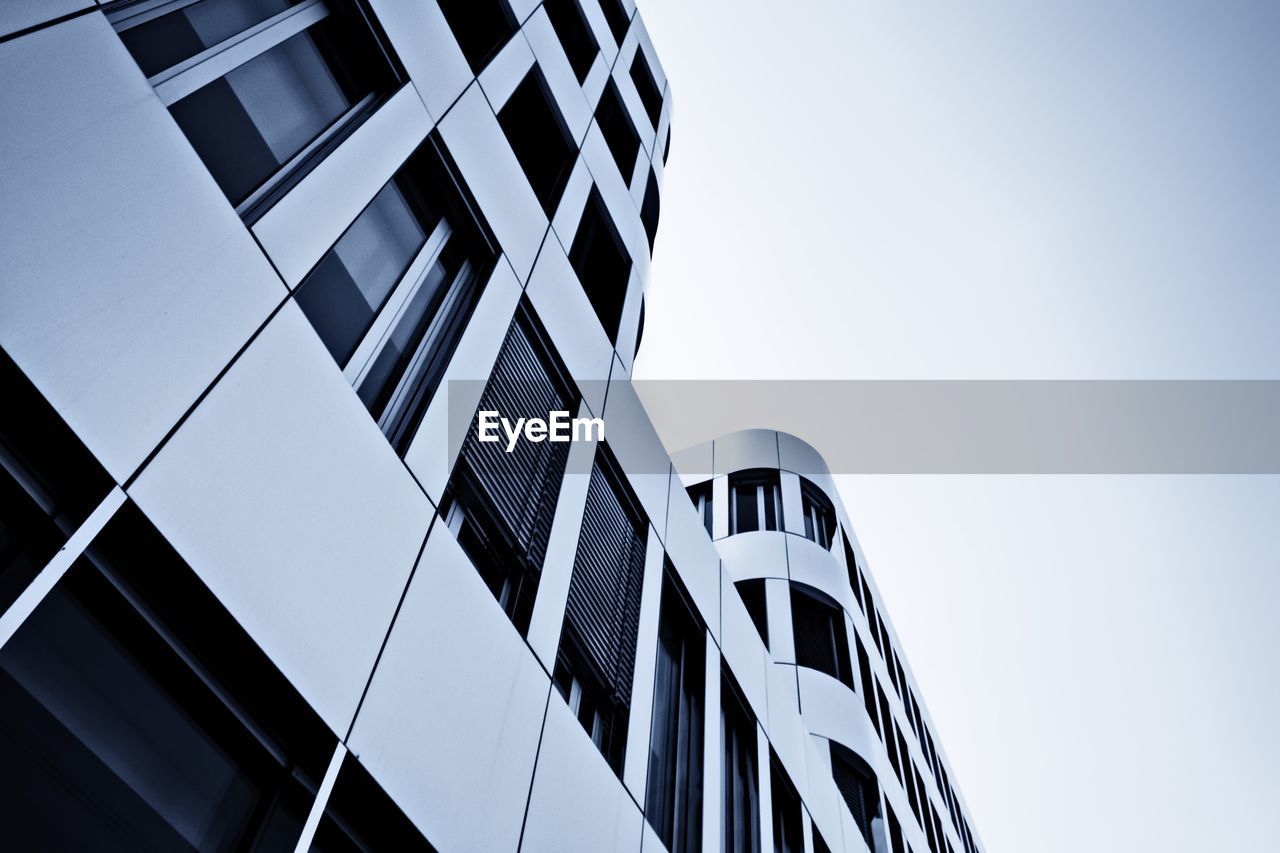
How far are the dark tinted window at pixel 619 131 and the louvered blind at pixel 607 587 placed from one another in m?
6.51

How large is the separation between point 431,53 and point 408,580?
15.6 feet

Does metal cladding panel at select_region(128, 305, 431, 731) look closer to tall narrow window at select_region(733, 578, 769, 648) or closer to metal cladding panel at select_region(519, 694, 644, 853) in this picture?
metal cladding panel at select_region(519, 694, 644, 853)

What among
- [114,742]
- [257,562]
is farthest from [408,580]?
[114,742]

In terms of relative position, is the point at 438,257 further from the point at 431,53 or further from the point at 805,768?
the point at 805,768

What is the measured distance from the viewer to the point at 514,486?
7.23m

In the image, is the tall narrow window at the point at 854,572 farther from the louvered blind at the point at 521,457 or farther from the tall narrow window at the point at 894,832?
the louvered blind at the point at 521,457

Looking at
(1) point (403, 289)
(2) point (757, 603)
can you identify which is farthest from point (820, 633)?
(1) point (403, 289)

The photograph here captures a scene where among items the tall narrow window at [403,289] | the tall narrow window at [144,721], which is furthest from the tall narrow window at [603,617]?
the tall narrow window at [144,721]

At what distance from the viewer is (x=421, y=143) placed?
23.0ft

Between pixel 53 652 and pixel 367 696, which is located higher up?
pixel 367 696

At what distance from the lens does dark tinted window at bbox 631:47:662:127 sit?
16492 millimetres

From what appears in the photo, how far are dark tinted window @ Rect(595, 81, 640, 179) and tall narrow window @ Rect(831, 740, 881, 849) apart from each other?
41.3 feet

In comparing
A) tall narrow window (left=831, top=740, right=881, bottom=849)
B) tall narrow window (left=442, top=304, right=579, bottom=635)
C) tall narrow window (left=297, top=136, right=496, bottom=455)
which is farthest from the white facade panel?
tall narrow window (left=831, top=740, right=881, bottom=849)

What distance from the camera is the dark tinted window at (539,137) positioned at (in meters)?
9.70
